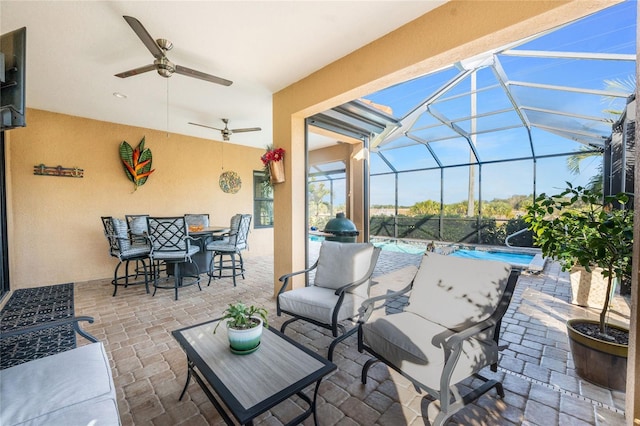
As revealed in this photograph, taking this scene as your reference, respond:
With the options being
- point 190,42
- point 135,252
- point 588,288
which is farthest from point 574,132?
point 135,252

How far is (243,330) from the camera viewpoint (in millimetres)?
1673

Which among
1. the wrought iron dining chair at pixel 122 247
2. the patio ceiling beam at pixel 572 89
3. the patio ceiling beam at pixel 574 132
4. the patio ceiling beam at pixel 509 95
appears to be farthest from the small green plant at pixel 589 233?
the patio ceiling beam at pixel 574 132

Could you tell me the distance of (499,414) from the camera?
1.73 metres

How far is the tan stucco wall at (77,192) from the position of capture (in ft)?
14.3

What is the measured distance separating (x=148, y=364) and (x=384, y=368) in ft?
6.84

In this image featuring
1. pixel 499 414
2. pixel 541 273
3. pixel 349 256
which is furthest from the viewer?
pixel 541 273

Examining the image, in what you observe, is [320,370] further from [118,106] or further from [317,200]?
[317,200]

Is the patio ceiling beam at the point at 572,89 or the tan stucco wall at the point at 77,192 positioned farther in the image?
the tan stucco wall at the point at 77,192

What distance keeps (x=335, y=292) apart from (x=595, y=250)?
205 cm

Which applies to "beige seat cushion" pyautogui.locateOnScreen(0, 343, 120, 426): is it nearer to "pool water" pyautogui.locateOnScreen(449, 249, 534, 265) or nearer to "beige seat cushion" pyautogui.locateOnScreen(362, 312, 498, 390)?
"beige seat cushion" pyautogui.locateOnScreen(362, 312, 498, 390)

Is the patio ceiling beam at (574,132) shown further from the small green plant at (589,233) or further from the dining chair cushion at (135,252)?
the dining chair cushion at (135,252)

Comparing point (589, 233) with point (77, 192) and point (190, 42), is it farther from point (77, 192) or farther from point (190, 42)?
point (77, 192)

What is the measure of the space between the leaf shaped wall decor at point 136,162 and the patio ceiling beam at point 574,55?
22.0ft

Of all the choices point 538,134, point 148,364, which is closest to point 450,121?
point 538,134
